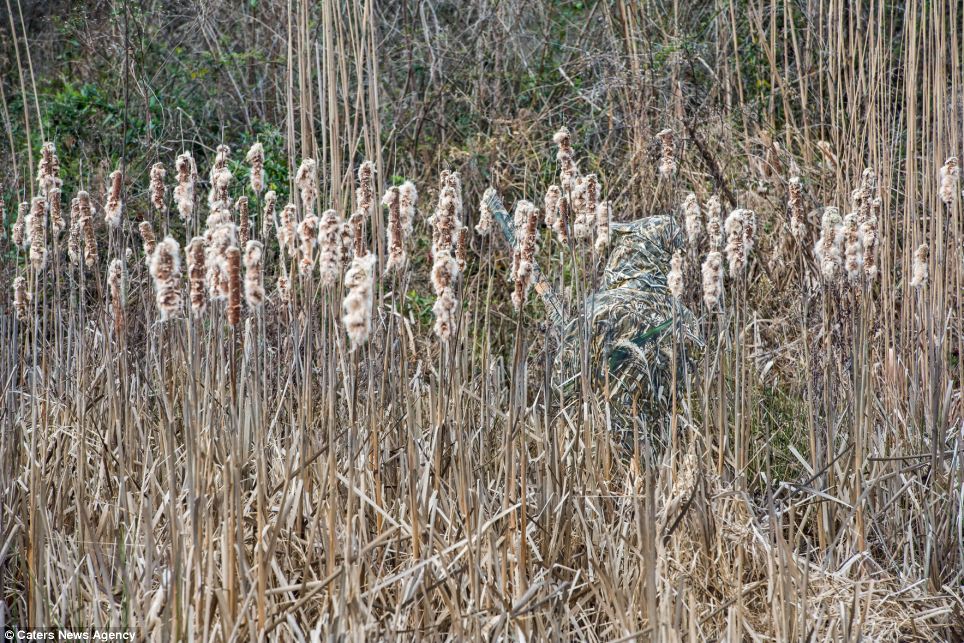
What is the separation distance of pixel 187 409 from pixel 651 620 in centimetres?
76

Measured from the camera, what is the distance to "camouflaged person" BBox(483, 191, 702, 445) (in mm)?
2704

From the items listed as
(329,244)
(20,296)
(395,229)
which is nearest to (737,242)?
(395,229)

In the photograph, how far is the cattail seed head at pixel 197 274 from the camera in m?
1.35

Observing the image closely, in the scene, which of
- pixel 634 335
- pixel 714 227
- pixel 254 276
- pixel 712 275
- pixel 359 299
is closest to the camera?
Answer: pixel 359 299

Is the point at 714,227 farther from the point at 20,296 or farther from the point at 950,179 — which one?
the point at 20,296

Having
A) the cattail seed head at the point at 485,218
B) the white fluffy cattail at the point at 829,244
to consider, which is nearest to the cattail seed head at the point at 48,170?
the cattail seed head at the point at 485,218

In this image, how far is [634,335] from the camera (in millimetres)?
2920

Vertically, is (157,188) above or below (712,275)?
above

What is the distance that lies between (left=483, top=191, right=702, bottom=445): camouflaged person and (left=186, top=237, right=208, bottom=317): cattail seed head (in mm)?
1297

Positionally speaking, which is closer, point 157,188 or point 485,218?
point 157,188

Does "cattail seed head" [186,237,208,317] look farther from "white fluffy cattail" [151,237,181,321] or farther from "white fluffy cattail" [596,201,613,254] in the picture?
"white fluffy cattail" [596,201,613,254]

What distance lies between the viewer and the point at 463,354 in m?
1.99

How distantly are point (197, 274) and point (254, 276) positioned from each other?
9 centimetres

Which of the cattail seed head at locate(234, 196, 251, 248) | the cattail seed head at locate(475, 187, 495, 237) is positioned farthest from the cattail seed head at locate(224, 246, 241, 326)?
the cattail seed head at locate(475, 187, 495, 237)
